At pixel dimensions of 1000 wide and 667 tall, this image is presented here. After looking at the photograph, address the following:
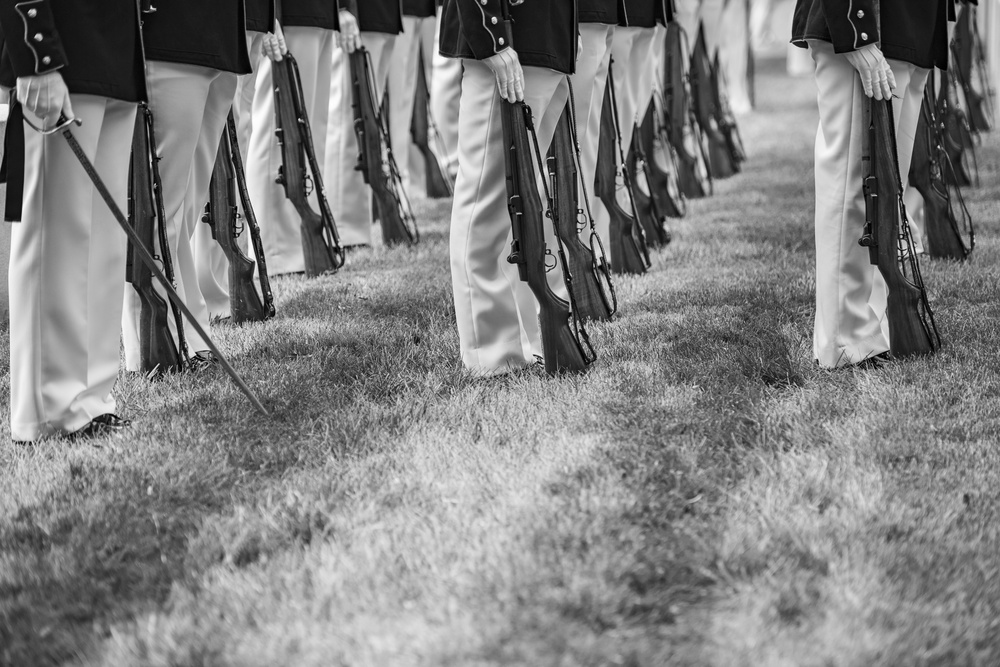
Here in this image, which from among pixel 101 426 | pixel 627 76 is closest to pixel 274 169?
pixel 627 76

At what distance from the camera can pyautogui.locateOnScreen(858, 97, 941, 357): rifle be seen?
13.2 feet

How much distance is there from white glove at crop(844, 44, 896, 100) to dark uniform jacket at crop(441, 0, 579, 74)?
3.20 feet

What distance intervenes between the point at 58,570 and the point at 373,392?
146cm

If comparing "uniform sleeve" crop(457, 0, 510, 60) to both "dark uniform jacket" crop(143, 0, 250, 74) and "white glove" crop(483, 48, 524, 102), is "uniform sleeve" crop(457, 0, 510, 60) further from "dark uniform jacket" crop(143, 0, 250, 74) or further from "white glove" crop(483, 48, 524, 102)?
"dark uniform jacket" crop(143, 0, 250, 74)

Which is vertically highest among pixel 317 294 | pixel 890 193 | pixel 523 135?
pixel 523 135

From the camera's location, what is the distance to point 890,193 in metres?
4.05

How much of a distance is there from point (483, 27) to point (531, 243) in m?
0.75

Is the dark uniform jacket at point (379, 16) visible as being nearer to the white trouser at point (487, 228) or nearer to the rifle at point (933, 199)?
the white trouser at point (487, 228)

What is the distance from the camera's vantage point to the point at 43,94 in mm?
3346

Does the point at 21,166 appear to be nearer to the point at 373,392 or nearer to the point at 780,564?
the point at 373,392

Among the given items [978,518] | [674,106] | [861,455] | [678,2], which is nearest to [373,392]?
[861,455]

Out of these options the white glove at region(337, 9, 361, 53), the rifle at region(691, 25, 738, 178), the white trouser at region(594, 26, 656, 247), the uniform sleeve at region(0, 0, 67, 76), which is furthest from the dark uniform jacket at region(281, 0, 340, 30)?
the rifle at region(691, 25, 738, 178)

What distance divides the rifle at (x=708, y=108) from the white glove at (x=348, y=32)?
3745mm

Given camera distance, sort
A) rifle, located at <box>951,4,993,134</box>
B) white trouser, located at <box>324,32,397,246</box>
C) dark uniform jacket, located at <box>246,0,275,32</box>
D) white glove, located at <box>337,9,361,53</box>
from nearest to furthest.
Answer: dark uniform jacket, located at <box>246,0,275,32</box> < white glove, located at <box>337,9,361,53</box> < white trouser, located at <box>324,32,397,246</box> < rifle, located at <box>951,4,993,134</box>
